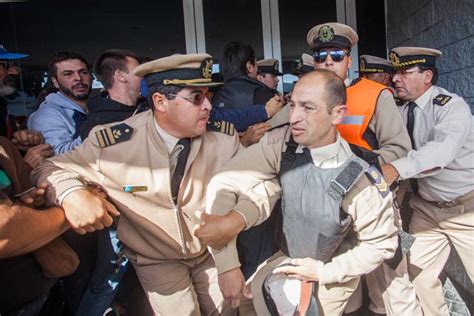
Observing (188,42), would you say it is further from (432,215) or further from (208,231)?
(208,231)

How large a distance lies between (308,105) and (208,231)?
0.76 m

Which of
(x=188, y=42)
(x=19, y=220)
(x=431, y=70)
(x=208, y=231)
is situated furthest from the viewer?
(x=188, y=42)

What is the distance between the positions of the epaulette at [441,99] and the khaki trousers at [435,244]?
2.49 feet

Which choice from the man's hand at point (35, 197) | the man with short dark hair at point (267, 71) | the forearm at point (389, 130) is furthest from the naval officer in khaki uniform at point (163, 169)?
the man with short dark hair at point (267, 71)

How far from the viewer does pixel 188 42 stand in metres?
6.39

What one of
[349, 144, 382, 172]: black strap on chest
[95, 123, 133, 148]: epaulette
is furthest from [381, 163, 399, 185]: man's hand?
[95, 123, 133, 148]: epaulette

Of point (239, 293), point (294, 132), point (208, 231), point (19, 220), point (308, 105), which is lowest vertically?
point (239, 293)

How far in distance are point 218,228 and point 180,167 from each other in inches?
19.9

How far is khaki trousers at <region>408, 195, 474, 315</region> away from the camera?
117 inches

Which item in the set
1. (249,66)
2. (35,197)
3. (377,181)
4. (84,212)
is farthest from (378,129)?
(35,197)

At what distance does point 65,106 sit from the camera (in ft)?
10.2

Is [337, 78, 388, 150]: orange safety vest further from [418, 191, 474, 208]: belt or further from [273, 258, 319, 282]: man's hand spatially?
[418, 191, 474, 208]: belt

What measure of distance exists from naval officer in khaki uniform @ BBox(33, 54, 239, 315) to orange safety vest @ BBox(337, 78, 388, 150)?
707 mm

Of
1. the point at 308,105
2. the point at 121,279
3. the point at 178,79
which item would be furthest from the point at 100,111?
the point at 308,105
